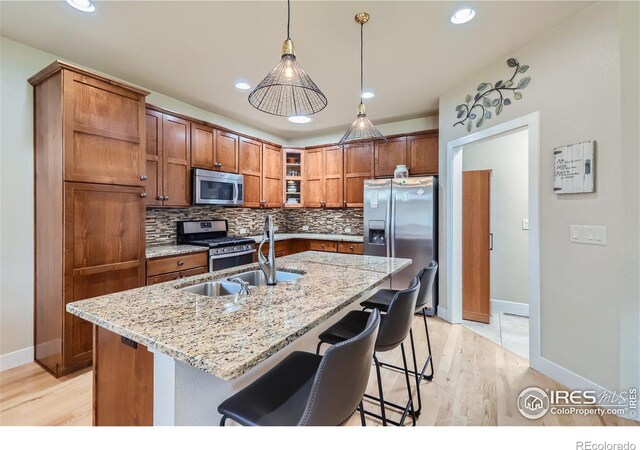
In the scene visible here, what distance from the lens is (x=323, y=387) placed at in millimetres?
805

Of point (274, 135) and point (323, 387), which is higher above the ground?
point (274, 135)

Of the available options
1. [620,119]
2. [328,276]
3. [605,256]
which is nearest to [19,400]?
[328,276]

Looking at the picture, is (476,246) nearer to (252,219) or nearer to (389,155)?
(389,155)

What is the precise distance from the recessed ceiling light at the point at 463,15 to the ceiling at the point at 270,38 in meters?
0.04

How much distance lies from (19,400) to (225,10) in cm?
292

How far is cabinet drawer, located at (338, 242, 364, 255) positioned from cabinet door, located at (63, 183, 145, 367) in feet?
8.15

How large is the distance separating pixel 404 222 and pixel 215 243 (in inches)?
88.7

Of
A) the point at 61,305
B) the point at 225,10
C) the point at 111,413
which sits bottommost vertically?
the point at 111,413

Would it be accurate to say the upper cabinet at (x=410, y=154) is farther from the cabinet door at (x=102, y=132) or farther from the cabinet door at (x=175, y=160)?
the cabinet door at (x=102, y=132)

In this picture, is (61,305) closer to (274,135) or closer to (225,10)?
(225,10)

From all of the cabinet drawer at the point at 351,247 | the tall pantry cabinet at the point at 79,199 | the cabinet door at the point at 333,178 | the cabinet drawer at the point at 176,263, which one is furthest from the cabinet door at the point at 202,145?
the cabinet drawer at the point at 351,247

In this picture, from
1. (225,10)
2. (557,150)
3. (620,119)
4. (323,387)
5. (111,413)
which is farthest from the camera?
(557,150)

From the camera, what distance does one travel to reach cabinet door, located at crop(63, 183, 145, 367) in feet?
7.23

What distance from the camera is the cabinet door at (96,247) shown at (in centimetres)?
220
